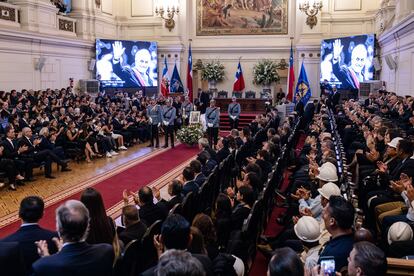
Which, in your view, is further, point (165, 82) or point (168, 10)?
point (168, 10)

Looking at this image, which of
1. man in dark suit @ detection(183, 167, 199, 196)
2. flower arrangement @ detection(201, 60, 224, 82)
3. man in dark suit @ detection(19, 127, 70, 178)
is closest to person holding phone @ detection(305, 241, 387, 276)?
man in dark suit @ detection(183, 167, 199, 196)

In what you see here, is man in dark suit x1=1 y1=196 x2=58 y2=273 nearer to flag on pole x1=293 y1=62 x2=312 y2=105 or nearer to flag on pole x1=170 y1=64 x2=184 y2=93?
flag on pole x1=293 y1=62 x2=312 y2=105

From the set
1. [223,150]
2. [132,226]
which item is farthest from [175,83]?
[132,226]

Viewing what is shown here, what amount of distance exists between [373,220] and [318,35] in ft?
58.4

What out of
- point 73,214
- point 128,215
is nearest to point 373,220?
point 128,215

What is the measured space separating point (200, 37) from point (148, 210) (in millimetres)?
19463

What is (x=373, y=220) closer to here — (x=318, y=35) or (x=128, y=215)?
(x=128, y=215)

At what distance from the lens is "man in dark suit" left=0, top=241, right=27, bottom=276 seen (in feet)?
9.40

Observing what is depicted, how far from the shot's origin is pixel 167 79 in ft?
73.2

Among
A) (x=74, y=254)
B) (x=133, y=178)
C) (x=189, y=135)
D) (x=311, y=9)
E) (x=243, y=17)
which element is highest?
(x=311, y=9)

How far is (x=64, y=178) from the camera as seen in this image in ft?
34.1

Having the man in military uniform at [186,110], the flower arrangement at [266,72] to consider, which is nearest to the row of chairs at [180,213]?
the man in military uniform at [186,110]

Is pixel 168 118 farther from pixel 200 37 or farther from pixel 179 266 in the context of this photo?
pixel 179 266

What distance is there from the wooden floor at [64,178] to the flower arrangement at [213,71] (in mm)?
9705
